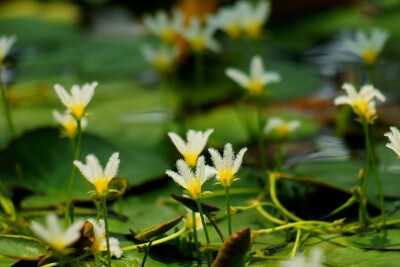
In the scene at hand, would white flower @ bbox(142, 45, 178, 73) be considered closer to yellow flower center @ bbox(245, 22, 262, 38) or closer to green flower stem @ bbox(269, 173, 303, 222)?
yellow flower center @ bbox(245, 22, 262, 38)

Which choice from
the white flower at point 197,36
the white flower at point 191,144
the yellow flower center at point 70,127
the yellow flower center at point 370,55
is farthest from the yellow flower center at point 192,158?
the white flower at point 197,36

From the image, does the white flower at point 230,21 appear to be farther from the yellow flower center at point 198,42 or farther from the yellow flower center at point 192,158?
the yellow flower center at point 192,158

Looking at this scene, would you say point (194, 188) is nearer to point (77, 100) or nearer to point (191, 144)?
point (191, 144)

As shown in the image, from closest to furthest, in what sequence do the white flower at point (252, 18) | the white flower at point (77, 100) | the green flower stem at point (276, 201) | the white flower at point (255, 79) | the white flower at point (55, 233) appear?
the white flower at point (55, 233)
the white flower at point (77, 100)
the green flower stem at point (276, 201)
the white flower at point (255, 79)
the white flower at point (252, 18)

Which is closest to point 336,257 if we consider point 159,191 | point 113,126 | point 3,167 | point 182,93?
point 159,191

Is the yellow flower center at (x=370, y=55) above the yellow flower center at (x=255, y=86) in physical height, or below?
above

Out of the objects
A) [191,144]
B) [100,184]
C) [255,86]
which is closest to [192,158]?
[191,144]
